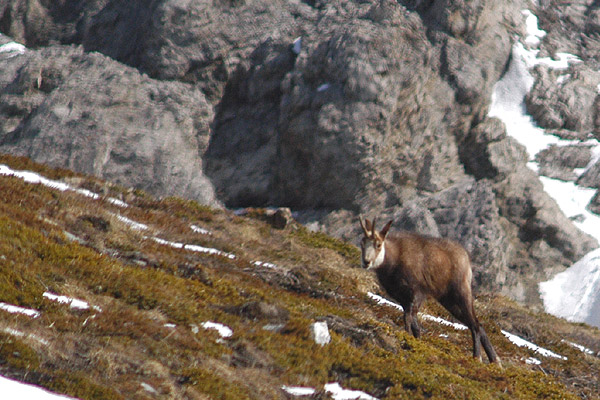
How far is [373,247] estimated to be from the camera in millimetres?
14852

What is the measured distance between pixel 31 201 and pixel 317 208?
5490 centimetres

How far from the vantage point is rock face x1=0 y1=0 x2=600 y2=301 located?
6159 cm

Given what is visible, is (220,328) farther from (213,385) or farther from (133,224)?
(133,224)

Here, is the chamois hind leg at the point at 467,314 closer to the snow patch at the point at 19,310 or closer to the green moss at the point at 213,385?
the green moss at the point at 213,385

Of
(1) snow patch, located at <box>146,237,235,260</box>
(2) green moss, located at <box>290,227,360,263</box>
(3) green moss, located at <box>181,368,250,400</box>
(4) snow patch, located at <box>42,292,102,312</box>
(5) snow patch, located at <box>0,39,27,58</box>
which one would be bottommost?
(5) snow patch, located at <box>0,39,27,58</box>

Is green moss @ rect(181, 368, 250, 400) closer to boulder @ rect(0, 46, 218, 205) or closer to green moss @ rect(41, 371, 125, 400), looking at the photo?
green moss @ rect(41, 371, 125, 400)

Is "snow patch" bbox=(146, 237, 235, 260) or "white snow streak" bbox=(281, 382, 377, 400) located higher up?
"white snow streak" bbox=(281, 382, 377, 400)

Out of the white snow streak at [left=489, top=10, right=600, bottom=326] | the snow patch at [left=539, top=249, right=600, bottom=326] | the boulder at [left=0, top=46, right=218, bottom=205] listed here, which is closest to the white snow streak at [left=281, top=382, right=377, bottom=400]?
the boulder at [left=0, top=46, right=218, bottom=205]

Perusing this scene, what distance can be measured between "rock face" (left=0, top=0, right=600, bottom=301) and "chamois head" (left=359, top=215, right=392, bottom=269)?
146ft

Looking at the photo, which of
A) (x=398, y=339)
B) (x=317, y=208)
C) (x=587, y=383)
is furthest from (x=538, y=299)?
(x=398, y=339)

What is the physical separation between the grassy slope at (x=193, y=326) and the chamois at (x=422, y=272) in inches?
39.9

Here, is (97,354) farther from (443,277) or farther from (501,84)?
(501,84)

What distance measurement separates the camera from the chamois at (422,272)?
14.9 m

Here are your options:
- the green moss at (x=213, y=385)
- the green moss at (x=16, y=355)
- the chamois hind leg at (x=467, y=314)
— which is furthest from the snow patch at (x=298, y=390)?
the chamois hind leg at (x=467, y=314)
